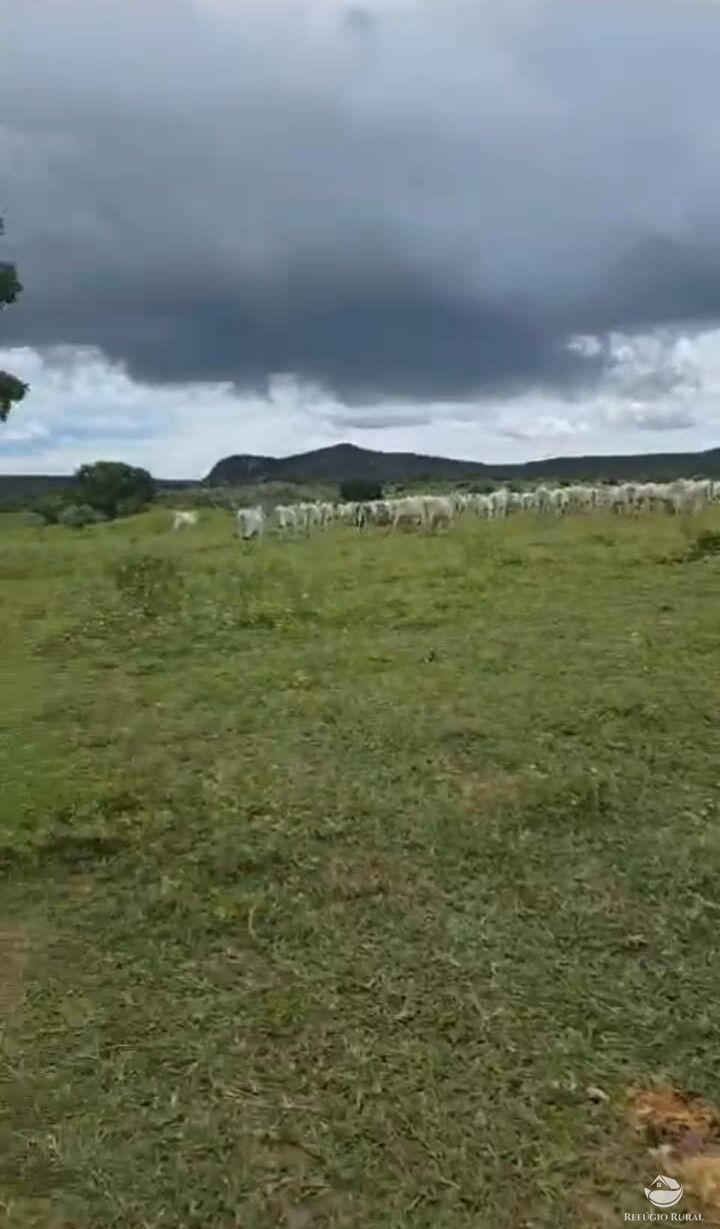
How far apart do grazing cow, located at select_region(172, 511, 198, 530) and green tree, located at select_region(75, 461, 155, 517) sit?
36.6 feet

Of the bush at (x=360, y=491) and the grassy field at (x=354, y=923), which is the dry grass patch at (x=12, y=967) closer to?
the grassy field at (x=354, y=923)

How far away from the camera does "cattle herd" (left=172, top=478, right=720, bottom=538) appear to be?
1853 cm

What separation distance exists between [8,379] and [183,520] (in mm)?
5347

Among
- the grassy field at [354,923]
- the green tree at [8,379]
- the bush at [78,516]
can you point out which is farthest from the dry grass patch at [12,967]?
the bush at [78,516]

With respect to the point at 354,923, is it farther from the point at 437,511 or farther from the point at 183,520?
the point at 183,520

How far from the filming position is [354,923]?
4.02 metres

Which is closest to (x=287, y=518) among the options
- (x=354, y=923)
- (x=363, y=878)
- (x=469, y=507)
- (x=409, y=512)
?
(x=409, y=512)

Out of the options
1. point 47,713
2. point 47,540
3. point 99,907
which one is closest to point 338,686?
point 47,713

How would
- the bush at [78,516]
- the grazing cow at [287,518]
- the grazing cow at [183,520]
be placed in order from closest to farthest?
the grazing cow at [287,518] → the grazing cow at [183,520] → the bush at [78,516]

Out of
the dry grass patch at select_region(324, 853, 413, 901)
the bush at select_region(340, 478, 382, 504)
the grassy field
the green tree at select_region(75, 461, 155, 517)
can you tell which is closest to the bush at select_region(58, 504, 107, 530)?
the green tree at select_region(75, 461, 155, 517)

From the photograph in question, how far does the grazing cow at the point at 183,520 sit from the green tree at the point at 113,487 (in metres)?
11.2

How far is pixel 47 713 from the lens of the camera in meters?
6.39

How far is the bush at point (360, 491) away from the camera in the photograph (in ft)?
100

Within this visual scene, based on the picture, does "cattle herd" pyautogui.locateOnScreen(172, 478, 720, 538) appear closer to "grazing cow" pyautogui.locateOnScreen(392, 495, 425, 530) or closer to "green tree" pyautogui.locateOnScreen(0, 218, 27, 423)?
"grazing cow" pyautogui.locateOnScreen(392, 495, 425, 530)
